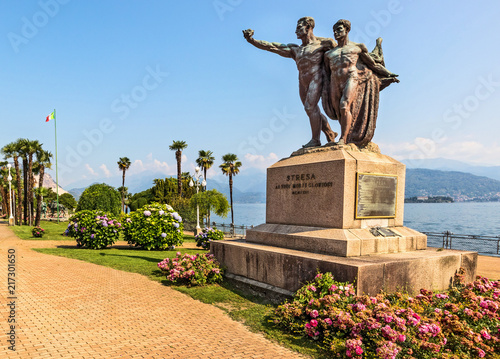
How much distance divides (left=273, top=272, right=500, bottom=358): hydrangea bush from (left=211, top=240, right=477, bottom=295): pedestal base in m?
0.23

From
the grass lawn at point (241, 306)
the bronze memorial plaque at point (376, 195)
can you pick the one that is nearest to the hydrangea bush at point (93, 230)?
the grass lawn at point (241, 306)

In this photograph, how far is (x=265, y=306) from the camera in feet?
19.6

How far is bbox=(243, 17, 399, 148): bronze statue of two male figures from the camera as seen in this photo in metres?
7.09

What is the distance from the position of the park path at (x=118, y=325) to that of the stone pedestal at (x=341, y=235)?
4.38 feet

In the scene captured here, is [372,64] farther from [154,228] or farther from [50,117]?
[50,117]

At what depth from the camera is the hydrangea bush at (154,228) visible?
14.8 meters

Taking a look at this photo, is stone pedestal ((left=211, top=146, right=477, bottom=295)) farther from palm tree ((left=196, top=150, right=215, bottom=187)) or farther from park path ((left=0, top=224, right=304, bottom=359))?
palm tree ((left=196, top=150, right=215, bottom=187))

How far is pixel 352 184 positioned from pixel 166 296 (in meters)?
4.29

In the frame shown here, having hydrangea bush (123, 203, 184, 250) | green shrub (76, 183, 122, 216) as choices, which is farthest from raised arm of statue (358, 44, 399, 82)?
green shrub (76, 183, 122, 216)

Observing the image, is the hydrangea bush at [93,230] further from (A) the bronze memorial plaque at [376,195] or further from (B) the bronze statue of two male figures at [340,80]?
(A) the bronze memorial plaque at [376,195]

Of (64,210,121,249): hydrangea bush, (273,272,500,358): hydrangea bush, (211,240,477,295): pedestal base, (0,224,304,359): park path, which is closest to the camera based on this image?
(273,272,500,358): hydrangea bush

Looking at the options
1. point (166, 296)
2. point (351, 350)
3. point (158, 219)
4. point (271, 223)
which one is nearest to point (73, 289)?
point (166, 296)

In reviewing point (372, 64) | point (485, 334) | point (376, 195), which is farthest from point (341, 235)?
point (372, 64)

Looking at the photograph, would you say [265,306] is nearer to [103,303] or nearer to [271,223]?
[271,223]
